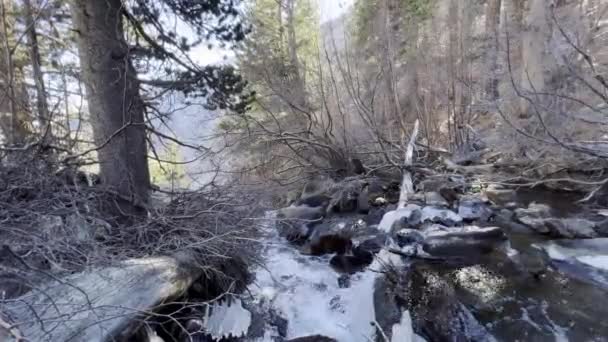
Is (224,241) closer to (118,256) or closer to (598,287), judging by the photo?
(118,256)

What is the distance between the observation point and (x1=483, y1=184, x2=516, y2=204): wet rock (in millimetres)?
6129

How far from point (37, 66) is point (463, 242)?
691 centimetres

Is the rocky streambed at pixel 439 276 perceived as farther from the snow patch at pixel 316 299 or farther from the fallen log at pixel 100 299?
the fallen log at pixel 100 299

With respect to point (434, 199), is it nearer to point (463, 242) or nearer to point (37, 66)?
point (463, 242)

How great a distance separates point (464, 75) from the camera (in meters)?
7.93

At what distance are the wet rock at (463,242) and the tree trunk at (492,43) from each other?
480 centimetres

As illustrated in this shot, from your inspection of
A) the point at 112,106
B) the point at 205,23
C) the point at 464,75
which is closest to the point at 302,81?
the point at 464,75

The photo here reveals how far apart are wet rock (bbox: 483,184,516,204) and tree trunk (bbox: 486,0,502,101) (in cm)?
243

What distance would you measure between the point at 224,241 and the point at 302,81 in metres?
6.70

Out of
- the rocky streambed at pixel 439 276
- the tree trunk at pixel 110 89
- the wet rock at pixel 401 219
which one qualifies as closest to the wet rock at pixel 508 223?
the rocky streambed at pixel 439 276

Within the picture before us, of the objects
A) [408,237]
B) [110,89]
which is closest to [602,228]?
[408,237]

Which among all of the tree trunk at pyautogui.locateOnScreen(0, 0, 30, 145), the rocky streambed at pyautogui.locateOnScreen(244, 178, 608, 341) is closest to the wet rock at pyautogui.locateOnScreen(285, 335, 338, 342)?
the rocky streambed at pyautogui.locateOnScreen(244, 178, 608, 341)

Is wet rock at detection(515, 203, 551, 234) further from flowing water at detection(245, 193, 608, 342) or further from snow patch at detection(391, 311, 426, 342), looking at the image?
snow patch at detection(391, 311, 426, 342)

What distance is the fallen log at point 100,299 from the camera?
1.84 m
